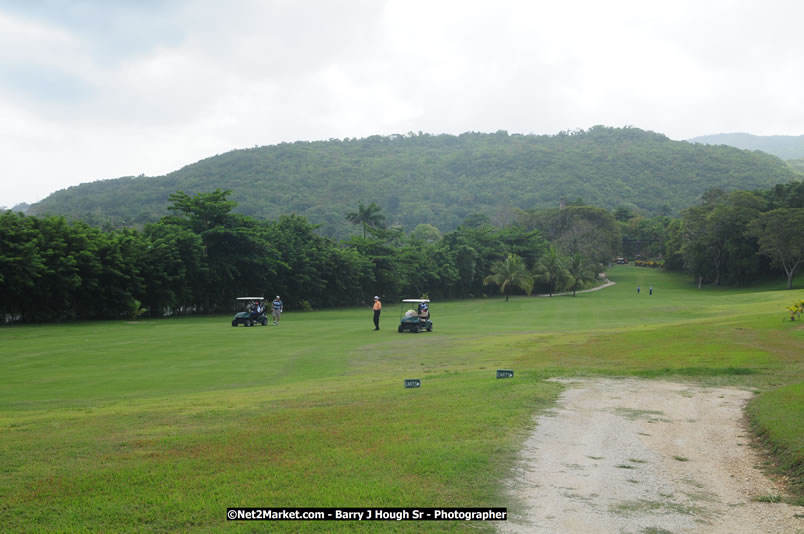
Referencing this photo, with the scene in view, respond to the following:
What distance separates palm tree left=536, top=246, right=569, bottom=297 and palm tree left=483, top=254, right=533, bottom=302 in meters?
4.06

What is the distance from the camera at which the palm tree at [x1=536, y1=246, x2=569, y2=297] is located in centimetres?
9212

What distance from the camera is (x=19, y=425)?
11148mm

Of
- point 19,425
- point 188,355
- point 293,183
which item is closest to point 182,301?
point 188,355

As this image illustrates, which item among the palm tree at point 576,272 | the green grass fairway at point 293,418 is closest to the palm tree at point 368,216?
the palm tree at point 576,272

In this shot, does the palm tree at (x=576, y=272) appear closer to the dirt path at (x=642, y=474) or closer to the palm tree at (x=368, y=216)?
the palm tree at (x=368, y=216)

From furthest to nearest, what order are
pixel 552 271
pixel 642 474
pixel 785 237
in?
pixel 552 271, pixel 785 237, pixel 642 474

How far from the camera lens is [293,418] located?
36.6ft

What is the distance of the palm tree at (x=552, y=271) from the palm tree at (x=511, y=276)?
4.06 m

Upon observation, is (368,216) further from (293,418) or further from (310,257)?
(293,418)

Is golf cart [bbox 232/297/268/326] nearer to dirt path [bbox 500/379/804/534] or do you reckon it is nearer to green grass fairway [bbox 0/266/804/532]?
green grass fairway [bbox 0/266/804/532]

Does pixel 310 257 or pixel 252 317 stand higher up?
pixel 310 257

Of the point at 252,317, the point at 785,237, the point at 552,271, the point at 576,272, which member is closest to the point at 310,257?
the point at 252,317

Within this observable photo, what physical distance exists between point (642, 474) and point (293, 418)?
5.71m

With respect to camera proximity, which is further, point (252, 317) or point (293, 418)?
point (252, 317)
